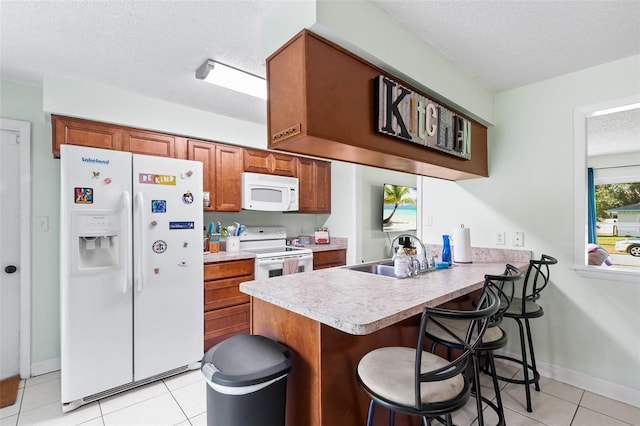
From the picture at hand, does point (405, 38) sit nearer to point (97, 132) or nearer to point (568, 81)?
point (568, 81)

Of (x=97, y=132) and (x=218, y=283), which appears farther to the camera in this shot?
(x=218, y=283)

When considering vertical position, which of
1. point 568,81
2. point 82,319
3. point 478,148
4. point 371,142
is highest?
point 568,81

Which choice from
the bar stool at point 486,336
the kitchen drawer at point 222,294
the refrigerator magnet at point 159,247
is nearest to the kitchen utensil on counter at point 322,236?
the kitchen drawer at point 222,294

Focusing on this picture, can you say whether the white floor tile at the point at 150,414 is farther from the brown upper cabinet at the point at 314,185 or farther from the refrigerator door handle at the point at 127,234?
the brown upper cabinet at the point at 314,185

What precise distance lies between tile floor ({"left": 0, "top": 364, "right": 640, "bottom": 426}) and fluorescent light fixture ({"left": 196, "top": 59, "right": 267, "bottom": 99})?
2.38 metres

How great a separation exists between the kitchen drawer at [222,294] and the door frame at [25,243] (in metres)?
1.42

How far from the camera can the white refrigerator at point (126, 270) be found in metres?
2.07

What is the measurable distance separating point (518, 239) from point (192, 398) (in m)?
2.90

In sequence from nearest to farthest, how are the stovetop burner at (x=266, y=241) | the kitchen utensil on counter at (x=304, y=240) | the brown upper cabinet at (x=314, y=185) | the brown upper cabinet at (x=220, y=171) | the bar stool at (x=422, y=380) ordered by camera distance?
the bar stool at (x=422, y=380), the brown upper cabinet at (x=220, y=171), the stovetop burner at (x=266, y=241), the brown upper cabinet at (x=314, y=185), the kitchen utensil on counter at (x=304, y=240)

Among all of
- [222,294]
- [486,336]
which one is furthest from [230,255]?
[486,336]

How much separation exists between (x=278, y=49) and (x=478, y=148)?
2.01m

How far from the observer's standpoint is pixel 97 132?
2.58 m

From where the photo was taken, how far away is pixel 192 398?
2.20 metres

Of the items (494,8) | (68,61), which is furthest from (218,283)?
(494,8)
